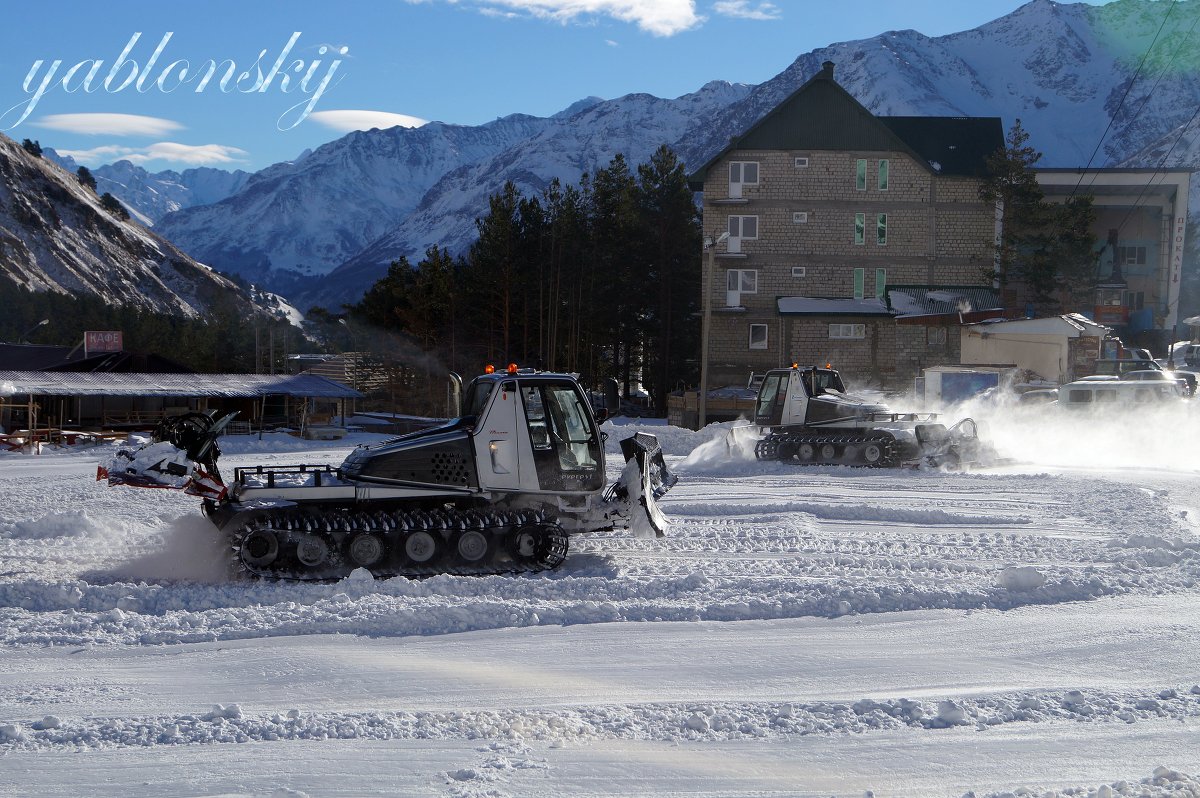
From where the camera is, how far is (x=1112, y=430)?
22.7m

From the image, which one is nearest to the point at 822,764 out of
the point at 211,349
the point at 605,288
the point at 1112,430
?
the point at 1112,430

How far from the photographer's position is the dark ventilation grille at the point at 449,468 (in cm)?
1034

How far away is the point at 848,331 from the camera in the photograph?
42188 millimetres

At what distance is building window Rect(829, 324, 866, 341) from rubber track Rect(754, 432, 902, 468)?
859 inches

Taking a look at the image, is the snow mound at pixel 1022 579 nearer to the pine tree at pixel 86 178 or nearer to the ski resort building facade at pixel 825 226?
the ski resort building facade at pixel 825 226

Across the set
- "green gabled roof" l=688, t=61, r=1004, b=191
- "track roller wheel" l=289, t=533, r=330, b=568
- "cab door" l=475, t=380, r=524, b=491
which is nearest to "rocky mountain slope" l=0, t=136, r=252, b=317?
"green gabled roof" l=688, t=61, r=1004, b=191

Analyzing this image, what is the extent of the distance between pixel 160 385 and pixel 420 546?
31184 mm

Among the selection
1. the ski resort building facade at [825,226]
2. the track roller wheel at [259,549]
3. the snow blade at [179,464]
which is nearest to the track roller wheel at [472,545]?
the track roller wheel at [259,549]

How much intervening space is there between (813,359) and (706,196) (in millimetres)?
8179

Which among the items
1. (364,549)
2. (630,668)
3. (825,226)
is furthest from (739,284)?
(630,668)

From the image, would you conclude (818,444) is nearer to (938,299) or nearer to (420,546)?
(420,546)

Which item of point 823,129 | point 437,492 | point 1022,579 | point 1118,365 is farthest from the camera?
point 823,129

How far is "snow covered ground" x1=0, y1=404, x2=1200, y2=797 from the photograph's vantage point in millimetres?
5402

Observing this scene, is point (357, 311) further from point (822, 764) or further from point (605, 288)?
point (822, 764)
